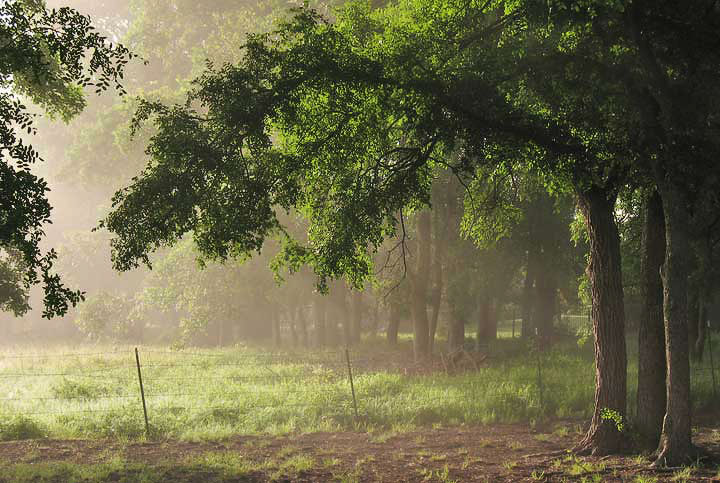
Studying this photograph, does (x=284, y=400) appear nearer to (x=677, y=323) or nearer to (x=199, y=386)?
(x=199, y=386)

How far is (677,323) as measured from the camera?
33.1ft

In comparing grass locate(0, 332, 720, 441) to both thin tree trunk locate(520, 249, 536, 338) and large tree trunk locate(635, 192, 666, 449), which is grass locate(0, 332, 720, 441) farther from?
thin tree trunk locate(520, 249, 536, 338)

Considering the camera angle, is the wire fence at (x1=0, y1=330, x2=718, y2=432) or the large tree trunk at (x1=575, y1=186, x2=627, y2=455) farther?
the wire fence at (x1=0, y1=330, x2=718, y2=432)

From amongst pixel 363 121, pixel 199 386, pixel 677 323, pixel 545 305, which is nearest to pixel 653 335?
pixel 677 323

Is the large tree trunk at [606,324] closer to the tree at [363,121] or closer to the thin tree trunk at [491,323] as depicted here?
the tree at [363,121]

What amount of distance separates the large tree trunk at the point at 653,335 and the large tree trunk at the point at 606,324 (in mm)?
571

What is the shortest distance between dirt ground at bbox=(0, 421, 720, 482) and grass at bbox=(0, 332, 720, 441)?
0.79 m

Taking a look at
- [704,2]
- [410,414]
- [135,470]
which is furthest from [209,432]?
[704,2]

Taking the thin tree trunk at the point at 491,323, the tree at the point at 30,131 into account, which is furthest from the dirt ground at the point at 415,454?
the thin tree trunk at the point at 491,323

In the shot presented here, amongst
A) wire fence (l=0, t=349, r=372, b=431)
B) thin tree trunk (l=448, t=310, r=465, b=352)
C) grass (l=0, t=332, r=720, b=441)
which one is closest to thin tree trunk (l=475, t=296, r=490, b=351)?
thin tree trunk (l=448, t=310, r=465, b=352)

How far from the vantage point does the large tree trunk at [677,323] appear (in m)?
10.1

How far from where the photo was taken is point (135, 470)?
10.9 m

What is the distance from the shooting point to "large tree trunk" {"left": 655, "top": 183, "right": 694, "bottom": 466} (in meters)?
10.1

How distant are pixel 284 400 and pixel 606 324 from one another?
9.27m
